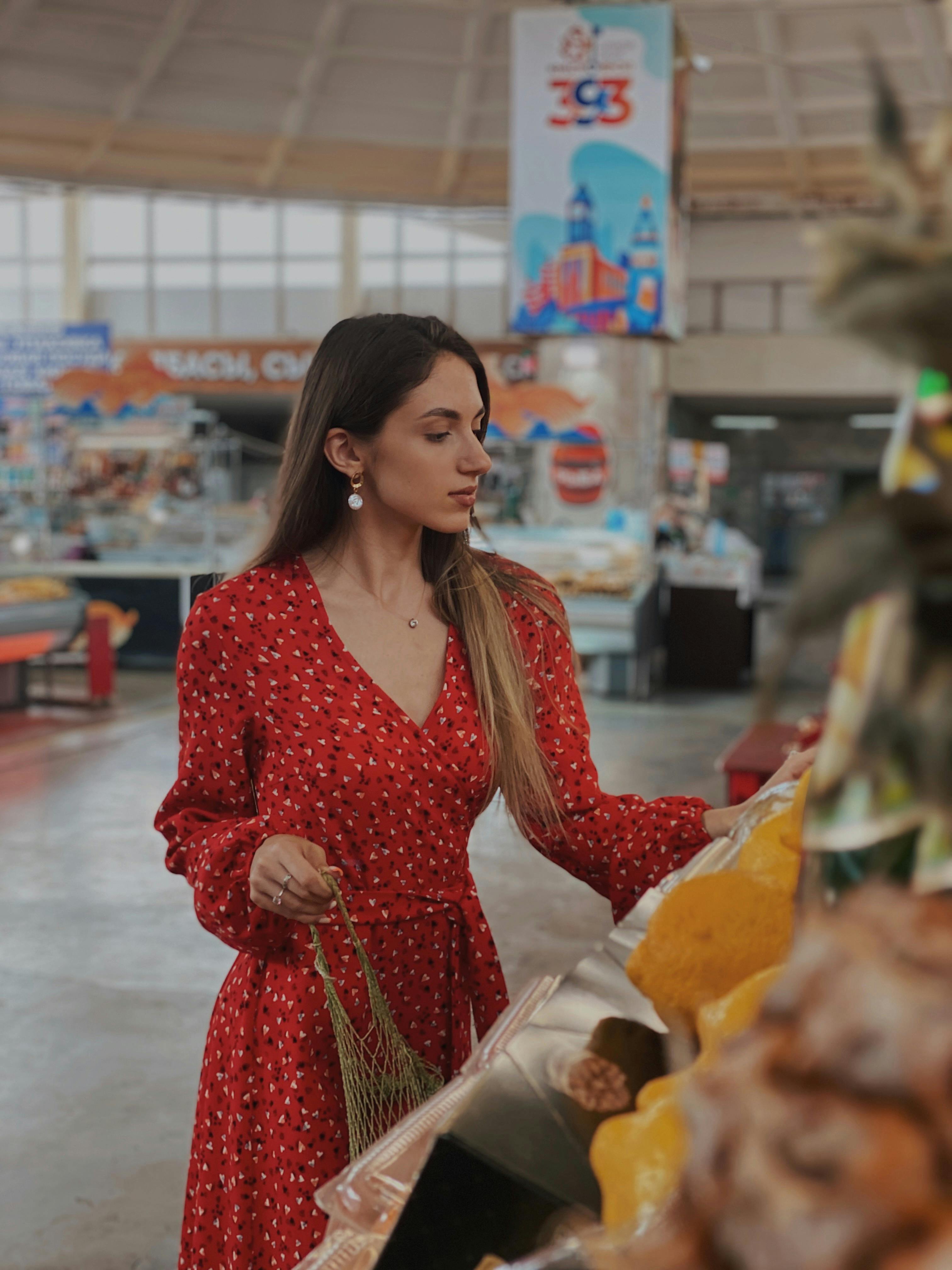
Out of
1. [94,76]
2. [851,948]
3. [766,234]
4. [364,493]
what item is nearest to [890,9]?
[766,234]

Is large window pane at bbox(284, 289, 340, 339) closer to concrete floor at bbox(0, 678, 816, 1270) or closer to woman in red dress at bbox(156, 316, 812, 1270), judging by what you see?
concrete floor at bbox(0, 678, 816, 1270)

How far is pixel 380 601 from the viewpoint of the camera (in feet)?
5.57

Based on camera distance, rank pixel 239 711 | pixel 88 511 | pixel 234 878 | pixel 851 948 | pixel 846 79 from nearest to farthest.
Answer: pixel 851 948, pixel 234 878, pixel 239 711, pixel 88 511, pixel 846 79

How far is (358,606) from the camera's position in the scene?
5.51 ft

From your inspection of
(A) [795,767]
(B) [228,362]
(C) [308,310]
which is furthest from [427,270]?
(A) [795,767]

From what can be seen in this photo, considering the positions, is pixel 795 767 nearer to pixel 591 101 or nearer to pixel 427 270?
pixel 591 101

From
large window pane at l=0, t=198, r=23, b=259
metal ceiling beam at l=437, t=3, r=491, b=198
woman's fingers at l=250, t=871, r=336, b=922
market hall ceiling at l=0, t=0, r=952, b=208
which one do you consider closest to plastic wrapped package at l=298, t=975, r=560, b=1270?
woman's fingers at l=250, t=871, r=336, b=922

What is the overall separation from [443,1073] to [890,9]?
15324mm

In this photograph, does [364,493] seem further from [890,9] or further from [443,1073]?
[890,9]

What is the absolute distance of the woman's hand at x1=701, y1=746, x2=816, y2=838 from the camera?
1.17 meters

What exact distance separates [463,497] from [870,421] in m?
25.3

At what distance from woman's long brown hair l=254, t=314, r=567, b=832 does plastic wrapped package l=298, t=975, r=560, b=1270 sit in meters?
0.72

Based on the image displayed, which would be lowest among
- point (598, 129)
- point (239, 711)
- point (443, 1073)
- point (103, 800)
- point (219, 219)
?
point (103, 800)

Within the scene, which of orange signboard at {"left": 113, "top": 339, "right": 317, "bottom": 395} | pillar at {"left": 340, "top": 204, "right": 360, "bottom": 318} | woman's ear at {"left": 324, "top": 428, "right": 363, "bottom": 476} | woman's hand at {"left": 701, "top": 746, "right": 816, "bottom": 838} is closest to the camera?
woman's hand at {"left": 701, "top": 746, "right": 816, "bottom": 838}
